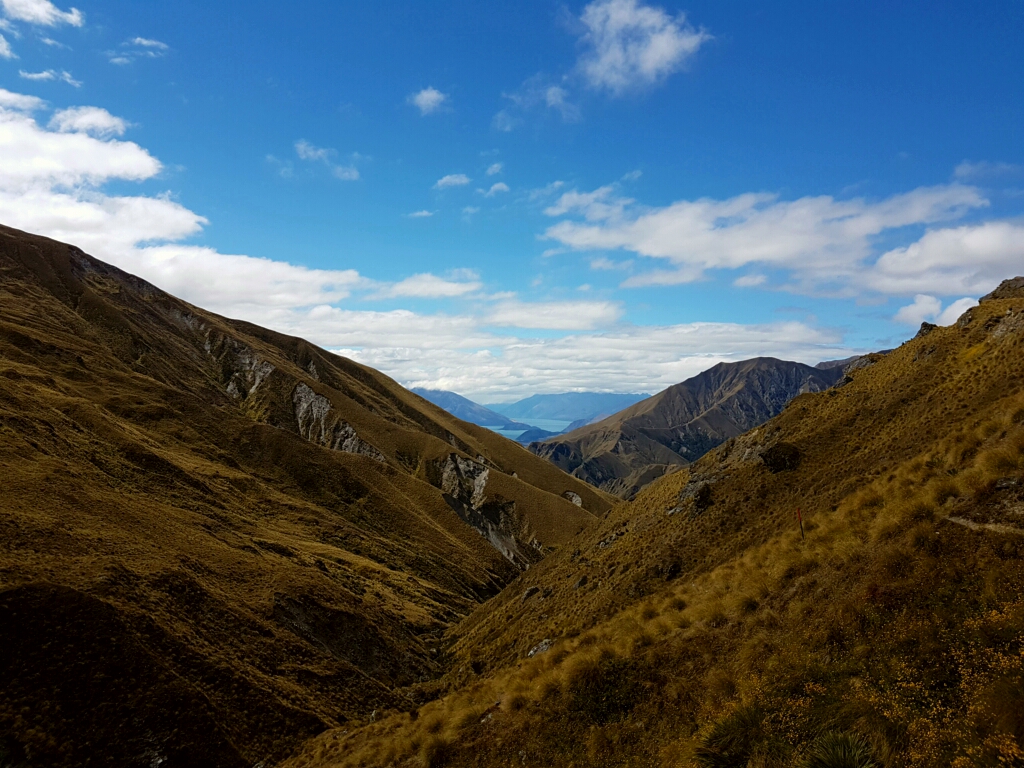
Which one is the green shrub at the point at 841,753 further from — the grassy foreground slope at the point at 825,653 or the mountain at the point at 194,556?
the mountain at the point at 194,556

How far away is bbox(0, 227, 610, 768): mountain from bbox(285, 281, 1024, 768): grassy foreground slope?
7.67 meters

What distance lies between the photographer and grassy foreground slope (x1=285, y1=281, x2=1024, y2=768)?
891 cm

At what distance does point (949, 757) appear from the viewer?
771 centimetres

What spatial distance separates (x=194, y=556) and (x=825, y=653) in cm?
3930

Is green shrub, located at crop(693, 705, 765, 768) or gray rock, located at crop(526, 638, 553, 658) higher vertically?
green shrub, located at crop(693, 705, 765, 768)

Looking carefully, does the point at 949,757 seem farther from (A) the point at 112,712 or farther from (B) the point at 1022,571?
(A) the point at 112,712

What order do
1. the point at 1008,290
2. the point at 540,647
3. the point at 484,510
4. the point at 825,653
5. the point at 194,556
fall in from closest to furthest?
the point at 825,653
the point at 540,647
the point at 194,556
the point at 1008,290
the point at 484,510

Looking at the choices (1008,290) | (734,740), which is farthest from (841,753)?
(1008,290)

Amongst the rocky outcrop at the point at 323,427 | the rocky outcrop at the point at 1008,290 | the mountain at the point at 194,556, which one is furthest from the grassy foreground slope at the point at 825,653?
the rocky outcrop at the point at 323,427

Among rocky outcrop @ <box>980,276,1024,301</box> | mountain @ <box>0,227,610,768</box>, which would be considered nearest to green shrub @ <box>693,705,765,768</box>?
mountain @ <box>0,227,610,768</box>

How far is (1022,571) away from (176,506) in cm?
5596

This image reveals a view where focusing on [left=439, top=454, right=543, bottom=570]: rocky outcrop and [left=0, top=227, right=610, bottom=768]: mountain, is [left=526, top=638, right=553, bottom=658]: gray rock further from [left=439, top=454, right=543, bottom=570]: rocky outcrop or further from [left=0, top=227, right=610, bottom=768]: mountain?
[left=439, top=454, right=543, bottom=570]: rocky outcrop

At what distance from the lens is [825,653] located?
11.3 meters

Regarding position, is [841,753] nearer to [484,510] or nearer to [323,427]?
[484,510]
